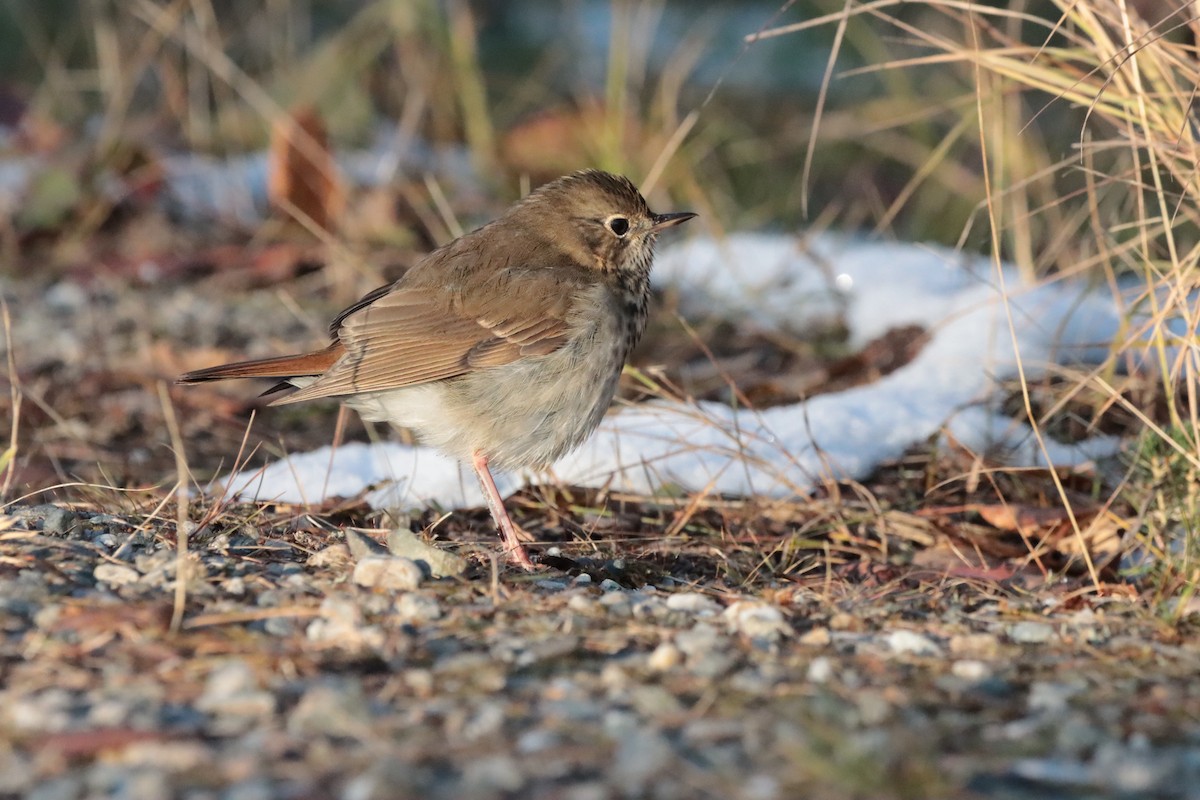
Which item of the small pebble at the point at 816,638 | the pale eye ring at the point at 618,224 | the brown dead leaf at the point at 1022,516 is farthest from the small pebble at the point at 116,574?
the brown dead leaf at the point at 1022,516

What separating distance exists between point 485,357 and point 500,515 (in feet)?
1.87

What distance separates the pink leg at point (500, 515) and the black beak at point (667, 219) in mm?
1035

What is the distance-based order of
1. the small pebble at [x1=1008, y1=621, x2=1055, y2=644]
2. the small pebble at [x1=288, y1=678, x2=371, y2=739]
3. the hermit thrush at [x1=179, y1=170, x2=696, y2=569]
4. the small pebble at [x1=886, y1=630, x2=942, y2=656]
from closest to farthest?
1. the small pebble at [x1=288, y1=678, x2=371, y2=739]
2. the small pebble at [x1=886, y1=630, x2=942, y2=656]
3. the small pebble at [x1=1008, y1=621, x2=1055, y2=644]
4. the hermit thrush at [x1=179, y1=170, x2=696, y2=569]

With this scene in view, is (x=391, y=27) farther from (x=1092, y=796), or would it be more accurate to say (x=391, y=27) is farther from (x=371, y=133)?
(x=1092, y=796)

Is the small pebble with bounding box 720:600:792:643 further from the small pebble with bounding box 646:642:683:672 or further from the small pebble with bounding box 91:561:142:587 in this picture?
the small pebble with bounding box 91:561:142:587

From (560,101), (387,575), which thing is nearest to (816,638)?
(387,575)

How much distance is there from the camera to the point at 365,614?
3.05 m

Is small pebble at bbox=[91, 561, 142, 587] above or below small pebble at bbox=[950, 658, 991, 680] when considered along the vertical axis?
above

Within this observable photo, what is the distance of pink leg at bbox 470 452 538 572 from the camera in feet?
12.6

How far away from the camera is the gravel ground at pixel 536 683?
2305 mm

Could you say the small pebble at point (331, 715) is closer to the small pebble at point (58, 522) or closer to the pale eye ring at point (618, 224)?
the small pebble at point (58, 522)

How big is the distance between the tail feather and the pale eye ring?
0.98 meters

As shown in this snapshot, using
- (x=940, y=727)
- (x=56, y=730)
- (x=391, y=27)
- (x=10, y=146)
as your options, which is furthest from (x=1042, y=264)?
(x=10, y=146)

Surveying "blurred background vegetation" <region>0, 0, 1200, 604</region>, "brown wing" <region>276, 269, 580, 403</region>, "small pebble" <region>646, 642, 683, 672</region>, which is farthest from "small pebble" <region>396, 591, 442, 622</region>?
"blurred background vegetation" <region>0, 0, 1200, 604</region>
